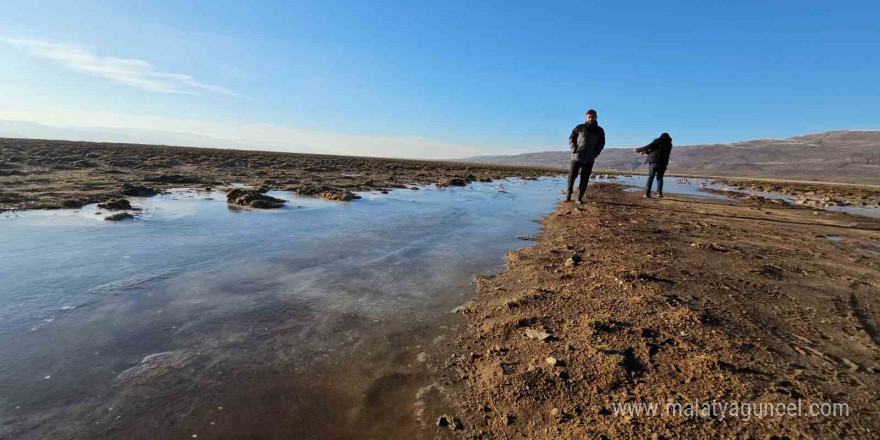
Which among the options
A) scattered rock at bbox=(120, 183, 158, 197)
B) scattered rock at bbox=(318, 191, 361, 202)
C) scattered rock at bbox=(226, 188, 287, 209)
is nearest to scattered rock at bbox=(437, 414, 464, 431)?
scattered rock at bbox=(226, 188, 287, 209)

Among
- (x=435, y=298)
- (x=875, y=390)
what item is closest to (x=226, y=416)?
(x=435, y=298)

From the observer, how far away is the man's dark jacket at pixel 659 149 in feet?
44.5

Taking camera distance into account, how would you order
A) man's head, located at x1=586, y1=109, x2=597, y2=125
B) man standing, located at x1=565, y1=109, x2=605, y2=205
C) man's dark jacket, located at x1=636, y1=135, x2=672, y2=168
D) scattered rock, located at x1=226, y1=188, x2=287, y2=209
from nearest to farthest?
1. scattered rock, located at x1=226, y1=188, x2=287, y2=209
2. man's head, located at x1=586, y1=109, x2=597, y2=125
3. man standing, located at x1=565, y1=109, x2=605, y2=205
4. man's dark jacket, located at x1=636, y1=135, x2=672, y2=168

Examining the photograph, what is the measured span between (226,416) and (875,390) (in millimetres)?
3885

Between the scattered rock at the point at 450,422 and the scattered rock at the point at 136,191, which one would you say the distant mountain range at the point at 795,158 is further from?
the scattered rock at the point at 136,191

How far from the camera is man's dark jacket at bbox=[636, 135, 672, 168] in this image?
1358 centimetres

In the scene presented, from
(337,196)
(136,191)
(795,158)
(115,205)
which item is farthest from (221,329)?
(795,158)

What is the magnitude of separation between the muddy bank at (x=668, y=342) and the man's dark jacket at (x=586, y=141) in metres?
6.30

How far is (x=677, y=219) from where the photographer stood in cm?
909

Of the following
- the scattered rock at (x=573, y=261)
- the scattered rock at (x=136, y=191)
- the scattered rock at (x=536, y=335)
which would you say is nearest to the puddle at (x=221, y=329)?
the scattered rock at (x=536, y=335)

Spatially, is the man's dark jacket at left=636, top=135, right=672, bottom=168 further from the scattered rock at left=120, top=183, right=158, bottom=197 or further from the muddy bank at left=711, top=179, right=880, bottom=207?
the scattered rock at left=120, top=183, right=158, bottom=197

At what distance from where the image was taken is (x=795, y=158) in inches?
3895

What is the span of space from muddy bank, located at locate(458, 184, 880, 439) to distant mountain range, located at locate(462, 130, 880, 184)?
238ft

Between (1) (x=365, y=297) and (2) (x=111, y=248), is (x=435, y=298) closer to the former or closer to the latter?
(1) (x=365, y=297)
